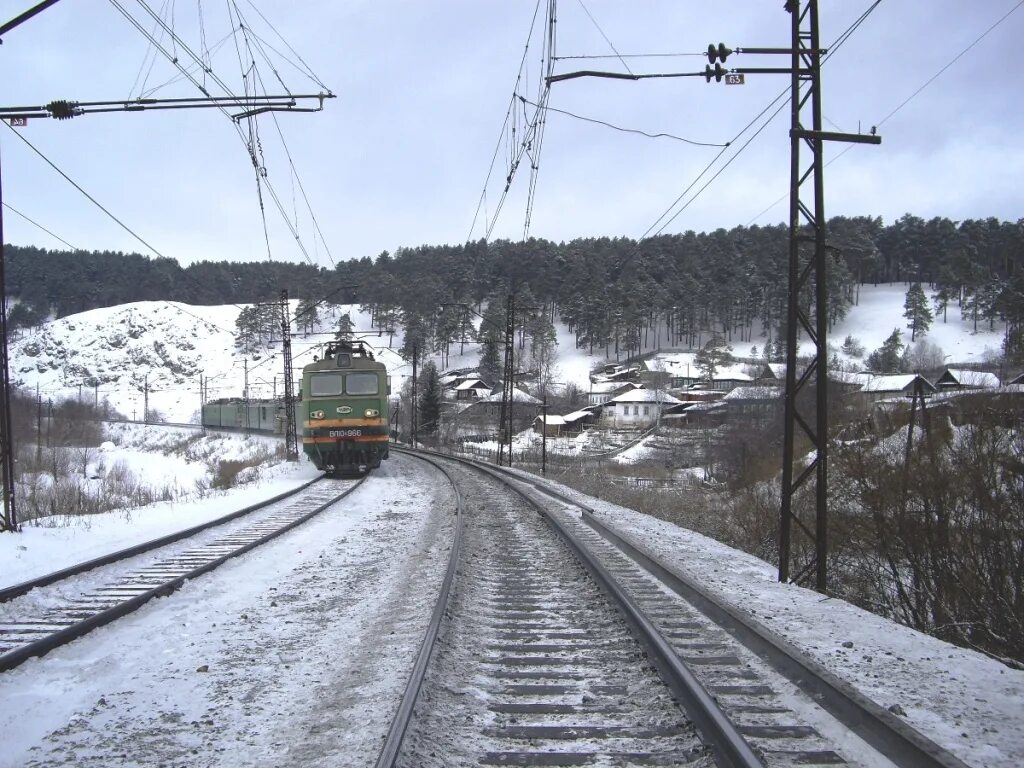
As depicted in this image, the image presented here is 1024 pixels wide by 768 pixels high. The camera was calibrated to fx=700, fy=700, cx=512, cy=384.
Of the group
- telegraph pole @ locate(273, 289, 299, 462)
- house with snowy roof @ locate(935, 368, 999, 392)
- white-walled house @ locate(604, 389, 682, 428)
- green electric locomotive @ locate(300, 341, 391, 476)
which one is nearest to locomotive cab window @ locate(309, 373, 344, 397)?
green electric locomotive @ locate(300, 341, 391, 476)

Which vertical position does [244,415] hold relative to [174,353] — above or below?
below

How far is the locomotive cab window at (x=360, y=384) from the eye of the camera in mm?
22938

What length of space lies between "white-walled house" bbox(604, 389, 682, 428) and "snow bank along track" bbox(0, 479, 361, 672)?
64467mm

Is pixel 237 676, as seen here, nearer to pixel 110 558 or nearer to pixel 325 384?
pixel 110 558

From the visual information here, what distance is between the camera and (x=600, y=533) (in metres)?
12.0

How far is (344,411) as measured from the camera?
895 inches

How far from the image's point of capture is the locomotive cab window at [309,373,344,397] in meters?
22.9

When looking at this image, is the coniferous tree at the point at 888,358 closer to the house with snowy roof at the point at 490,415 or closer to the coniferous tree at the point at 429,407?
the house with snowy roof at the point at 490,415

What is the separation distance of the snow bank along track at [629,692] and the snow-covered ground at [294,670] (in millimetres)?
411

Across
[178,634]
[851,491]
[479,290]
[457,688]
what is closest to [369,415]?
[851,491]

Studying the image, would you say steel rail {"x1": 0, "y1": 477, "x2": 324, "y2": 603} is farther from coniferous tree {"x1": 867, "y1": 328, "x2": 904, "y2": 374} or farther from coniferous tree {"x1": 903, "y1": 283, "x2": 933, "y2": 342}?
coniferous tree {"x1": 903, "y1": 283, "x2": 933, "y2": 342}

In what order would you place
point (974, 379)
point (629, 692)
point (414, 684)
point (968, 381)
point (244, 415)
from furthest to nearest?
point (244, 415)
point (968, 381)
point (974, 379)
point (629, 692)
point (414, 684)

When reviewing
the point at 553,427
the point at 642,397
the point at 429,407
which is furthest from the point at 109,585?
the point at 642,397

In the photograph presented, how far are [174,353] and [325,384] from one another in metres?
121
